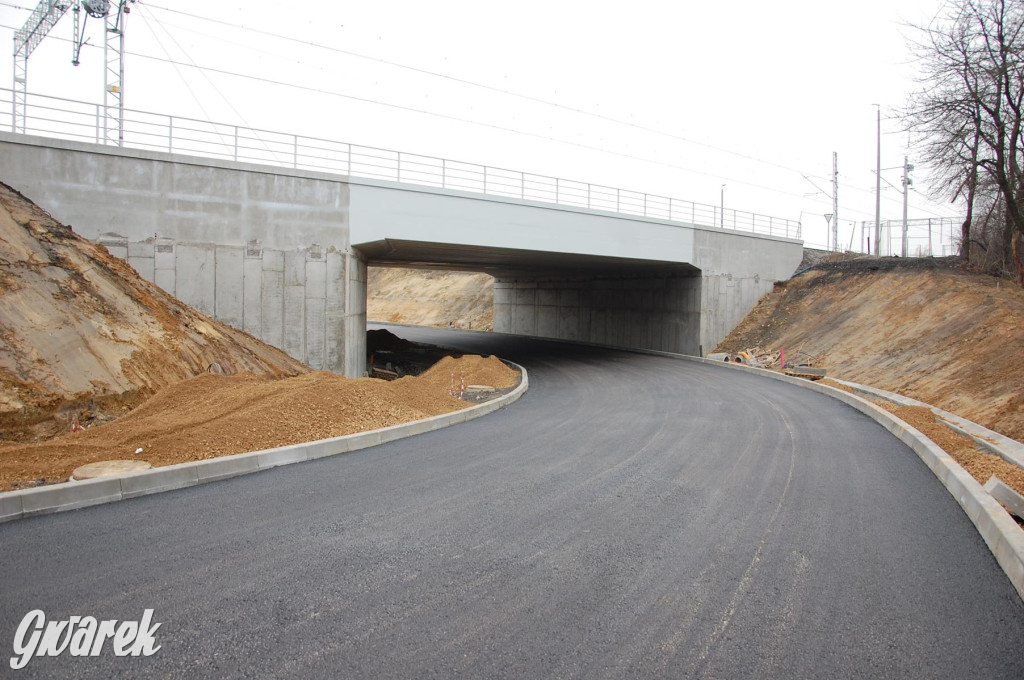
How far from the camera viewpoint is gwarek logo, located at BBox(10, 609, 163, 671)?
11.6 feet

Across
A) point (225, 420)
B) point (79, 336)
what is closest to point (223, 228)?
point (79, 336)

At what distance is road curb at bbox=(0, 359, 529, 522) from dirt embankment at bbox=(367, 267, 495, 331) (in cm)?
3656

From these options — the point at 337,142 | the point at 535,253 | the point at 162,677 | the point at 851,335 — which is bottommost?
the point at 162,677

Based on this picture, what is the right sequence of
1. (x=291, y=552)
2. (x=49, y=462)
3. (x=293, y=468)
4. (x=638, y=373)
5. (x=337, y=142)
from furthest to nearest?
(x=638, y=373), (x=337, y=142), (x=293, y=468), (x=49, y=462), (x=291, y=552)

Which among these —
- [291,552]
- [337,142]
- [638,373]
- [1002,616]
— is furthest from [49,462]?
[638,373]

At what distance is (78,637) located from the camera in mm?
3721

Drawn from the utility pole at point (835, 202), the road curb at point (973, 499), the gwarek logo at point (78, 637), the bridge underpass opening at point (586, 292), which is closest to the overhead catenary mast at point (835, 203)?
the utility pole at point (835, 202)

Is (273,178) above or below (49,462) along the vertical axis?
above

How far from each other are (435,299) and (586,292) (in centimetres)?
2681

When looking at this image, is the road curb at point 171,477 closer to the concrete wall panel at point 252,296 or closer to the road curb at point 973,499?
the concrete wall panel at point 252,296

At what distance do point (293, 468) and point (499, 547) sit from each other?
375 centimetres

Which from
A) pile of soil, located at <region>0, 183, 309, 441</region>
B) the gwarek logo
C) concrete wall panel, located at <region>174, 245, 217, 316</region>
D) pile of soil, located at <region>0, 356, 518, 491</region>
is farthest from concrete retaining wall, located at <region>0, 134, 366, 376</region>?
the gwarek logo

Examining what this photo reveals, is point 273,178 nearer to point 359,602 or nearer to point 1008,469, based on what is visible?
point 359,602

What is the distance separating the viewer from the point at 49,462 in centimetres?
689
